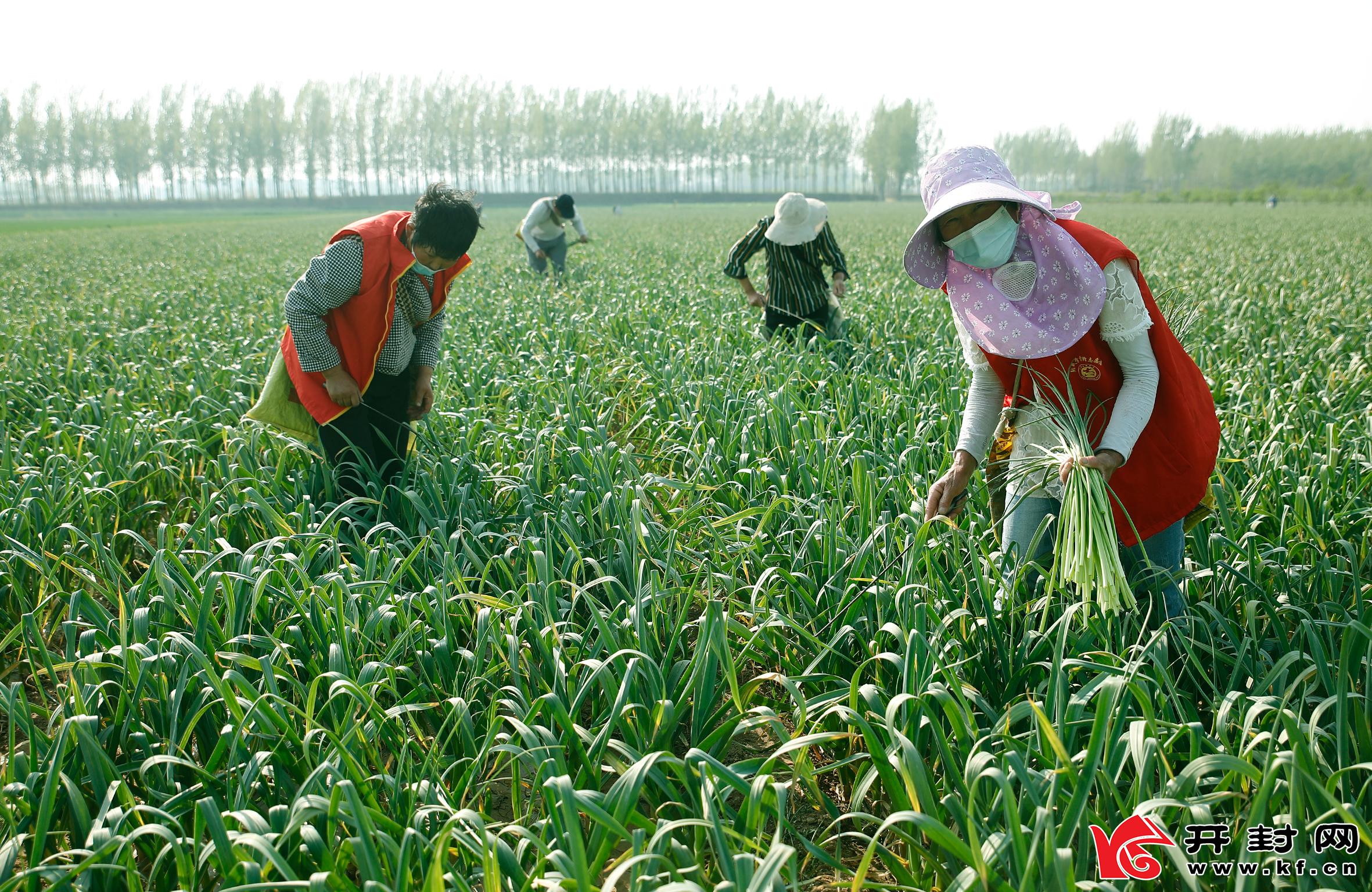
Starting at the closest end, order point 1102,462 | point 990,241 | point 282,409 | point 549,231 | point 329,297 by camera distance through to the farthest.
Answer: point 1102,462, point 990,241, point 329,297, point 282,409, point 549,231

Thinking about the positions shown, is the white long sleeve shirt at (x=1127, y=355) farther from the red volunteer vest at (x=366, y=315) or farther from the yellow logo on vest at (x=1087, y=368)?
the red volunteer vest at (x=366, y=315)

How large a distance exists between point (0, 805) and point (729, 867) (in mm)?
1415

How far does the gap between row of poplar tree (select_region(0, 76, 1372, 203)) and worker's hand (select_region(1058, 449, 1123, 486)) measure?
293ft

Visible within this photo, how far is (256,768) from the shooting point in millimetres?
1812

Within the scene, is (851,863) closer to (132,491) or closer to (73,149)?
(132,491)

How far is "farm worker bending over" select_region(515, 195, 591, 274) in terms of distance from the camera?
10312 millimetres

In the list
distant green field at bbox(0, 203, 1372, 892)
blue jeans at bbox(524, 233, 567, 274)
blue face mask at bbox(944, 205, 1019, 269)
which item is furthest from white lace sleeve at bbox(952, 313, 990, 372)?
blue jeans at bbox(524, 233, 567, 274)

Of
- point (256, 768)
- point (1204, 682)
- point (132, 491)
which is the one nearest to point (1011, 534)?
point (1204, 682)

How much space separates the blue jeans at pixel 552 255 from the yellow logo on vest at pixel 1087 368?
9.52m

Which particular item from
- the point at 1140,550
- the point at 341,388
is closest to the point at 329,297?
the point at 341,388

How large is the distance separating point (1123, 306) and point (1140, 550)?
28.7 inches

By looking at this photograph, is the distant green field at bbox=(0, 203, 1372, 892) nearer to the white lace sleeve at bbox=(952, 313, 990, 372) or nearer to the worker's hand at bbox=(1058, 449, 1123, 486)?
the worker's hand at bbox=(1058, 449, 1123, 486)

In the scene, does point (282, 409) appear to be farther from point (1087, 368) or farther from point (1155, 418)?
point (1155, 418)

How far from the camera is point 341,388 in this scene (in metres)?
3.42
